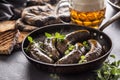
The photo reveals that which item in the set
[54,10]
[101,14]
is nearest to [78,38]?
[101,14]

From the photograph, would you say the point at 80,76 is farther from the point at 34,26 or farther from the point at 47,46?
the point at 34,26

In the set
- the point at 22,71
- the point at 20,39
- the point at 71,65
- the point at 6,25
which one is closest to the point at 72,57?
the point at 71,65

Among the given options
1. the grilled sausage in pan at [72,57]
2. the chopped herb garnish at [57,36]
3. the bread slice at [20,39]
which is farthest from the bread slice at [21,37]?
the grilled sausage in pan at [72,57]

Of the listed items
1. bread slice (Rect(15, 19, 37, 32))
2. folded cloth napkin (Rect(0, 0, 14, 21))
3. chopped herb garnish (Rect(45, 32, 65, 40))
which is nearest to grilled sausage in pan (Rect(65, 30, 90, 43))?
chopped herb garnish (Rect(45, 32, 65, 40))

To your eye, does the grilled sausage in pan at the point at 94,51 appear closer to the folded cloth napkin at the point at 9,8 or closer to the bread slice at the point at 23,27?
the bread slice at the point at 23,27

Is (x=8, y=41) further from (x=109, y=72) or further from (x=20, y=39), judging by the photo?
(x=109, y=72)

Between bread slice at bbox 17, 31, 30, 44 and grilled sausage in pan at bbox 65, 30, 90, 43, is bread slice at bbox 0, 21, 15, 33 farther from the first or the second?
grilled sausage in pan at bbox 65, 30, 90, 43

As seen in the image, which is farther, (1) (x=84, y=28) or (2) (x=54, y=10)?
(2) (x=54, y=10)
